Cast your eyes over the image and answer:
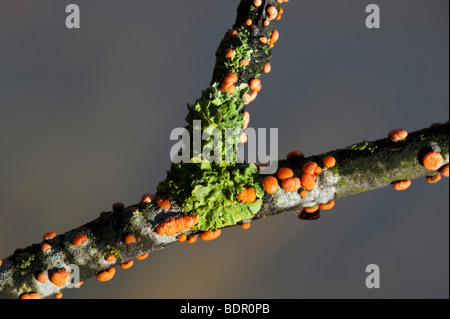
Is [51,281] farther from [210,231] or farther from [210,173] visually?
[210,173]

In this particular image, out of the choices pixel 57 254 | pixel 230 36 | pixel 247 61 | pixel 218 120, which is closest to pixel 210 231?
pixel 218 120

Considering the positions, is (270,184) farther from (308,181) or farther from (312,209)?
(312,209)

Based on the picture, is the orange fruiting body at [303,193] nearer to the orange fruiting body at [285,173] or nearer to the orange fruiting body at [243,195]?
the orange fruiting body at [285,173]

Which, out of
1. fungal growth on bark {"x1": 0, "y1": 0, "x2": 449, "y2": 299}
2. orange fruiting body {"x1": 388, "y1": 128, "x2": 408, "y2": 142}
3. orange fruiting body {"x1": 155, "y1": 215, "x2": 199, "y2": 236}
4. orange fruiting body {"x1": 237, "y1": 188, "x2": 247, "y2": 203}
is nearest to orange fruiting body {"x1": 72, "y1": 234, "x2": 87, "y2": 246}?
fungal growth on bark {"x1": 0, "y1": 0, "x2": 449, "y2": 299}

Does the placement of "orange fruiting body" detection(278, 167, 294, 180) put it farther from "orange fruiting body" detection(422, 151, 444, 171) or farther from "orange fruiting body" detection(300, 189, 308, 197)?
"orange fruiting body" detection(422, 151, 444, 171)

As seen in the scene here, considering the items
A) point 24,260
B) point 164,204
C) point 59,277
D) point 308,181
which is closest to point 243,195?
point 308,181

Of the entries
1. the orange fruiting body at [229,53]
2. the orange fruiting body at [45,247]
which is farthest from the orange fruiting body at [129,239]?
the orange fruiting body at [229,53]
